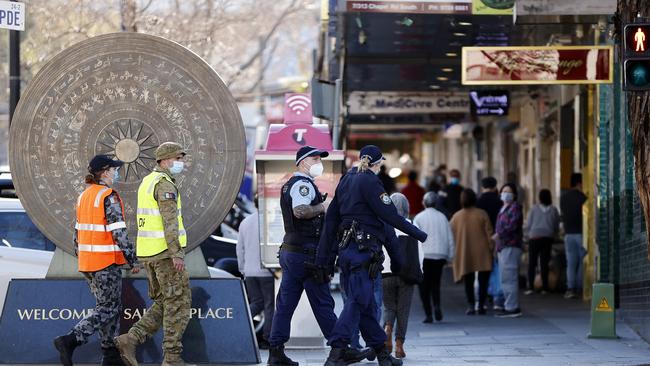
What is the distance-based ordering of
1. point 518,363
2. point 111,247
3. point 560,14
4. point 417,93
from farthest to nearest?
point 417,93 → point 560,14 → point 518,363 → point 111,247

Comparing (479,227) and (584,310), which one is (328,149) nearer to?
(479,227)

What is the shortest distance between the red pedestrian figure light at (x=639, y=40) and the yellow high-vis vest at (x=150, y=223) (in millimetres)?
3798

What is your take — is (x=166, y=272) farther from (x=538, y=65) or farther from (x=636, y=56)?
(x=538, y=65)

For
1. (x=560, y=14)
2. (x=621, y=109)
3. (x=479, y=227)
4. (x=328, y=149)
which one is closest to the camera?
(x=328, y=149)

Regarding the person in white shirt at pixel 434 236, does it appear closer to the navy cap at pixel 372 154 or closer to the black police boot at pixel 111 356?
the navy cap at pixel 372 154

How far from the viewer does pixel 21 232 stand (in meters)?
Answer: 13.1

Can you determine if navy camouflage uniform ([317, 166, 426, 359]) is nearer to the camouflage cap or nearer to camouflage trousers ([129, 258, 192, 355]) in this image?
camouflage trousers ([129, 258, 192, 355])

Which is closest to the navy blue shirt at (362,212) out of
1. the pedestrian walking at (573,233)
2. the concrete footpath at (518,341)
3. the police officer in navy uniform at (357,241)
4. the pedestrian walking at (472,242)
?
the police officer in navy uniform at (357,241)

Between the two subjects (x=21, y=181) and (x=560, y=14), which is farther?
(x=560, y=14)

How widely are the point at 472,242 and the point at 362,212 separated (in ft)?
21.2

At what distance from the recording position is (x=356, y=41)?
1950 centimetres

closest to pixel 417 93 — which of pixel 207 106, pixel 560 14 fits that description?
pixel 560 14

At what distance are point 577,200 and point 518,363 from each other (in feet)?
24.9

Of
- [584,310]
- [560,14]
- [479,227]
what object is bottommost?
[584,310]
